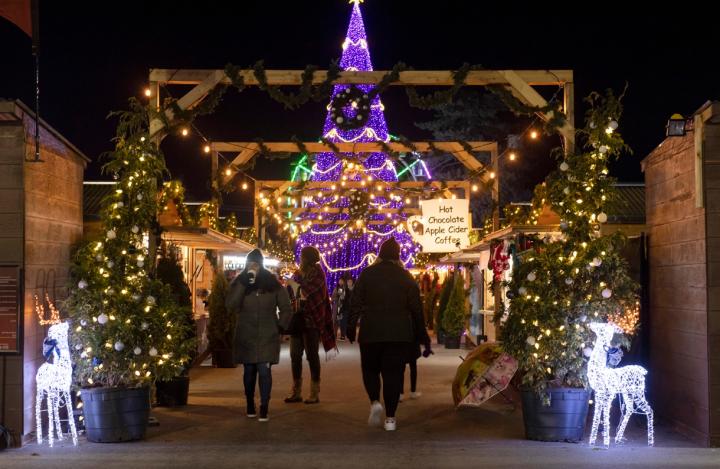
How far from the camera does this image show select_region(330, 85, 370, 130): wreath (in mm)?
12000

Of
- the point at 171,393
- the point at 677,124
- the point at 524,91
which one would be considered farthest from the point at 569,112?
the point at 171,393

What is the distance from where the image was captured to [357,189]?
899 inches

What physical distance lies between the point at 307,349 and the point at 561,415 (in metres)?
3.84

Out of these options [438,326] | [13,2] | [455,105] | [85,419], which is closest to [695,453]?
[85,419]

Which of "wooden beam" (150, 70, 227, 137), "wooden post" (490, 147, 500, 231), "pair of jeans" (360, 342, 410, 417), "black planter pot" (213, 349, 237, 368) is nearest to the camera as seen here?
"pair of jeans" (360, 342, 410, 417)

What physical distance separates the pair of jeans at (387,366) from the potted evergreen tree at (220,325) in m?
6.92

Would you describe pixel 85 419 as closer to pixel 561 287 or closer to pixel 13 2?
pixel 13 2

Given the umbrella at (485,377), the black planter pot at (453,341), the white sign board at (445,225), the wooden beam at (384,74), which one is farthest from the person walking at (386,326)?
the black planter pot at (453,341)

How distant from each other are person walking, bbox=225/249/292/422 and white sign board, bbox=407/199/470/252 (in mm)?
7967

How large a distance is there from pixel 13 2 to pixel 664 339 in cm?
757

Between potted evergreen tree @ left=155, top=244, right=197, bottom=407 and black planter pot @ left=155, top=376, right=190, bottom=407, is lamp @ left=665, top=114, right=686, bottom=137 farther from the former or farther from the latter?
black planter pot @ left=155, top=376, right=190, bottom=407

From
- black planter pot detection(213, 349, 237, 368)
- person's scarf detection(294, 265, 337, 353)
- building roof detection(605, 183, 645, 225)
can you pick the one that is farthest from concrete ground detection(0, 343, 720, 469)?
building roof detection(605, 183, 645, 225)

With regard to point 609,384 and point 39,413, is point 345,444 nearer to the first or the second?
point 609,384

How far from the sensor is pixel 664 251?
1014 centimetres
